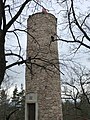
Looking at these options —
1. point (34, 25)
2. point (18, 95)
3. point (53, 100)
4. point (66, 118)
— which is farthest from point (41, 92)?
point (18, 95)

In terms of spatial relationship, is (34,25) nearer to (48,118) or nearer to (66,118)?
(48,118)

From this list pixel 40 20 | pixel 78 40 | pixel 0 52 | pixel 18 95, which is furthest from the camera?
pixel 18 95

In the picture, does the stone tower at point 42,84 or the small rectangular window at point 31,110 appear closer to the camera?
the stone tower at point 42,84

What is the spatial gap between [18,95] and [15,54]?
2966 centimetres

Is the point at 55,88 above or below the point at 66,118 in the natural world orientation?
above

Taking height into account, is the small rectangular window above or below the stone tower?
below

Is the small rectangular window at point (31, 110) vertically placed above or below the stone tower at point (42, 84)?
below

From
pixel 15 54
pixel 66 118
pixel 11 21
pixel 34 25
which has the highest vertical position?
pixel 34 25

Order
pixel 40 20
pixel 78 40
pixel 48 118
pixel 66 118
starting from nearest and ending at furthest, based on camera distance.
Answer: pixel 78 40
pixel 48 118
pixel 40 20
pixel 66 118

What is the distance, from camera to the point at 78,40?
671cm

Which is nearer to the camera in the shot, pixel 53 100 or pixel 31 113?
pixel 53 100

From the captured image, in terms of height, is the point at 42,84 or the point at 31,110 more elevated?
the point at 42,84

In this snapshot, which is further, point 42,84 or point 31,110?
point 31,110

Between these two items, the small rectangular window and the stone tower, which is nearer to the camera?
the stone tower
